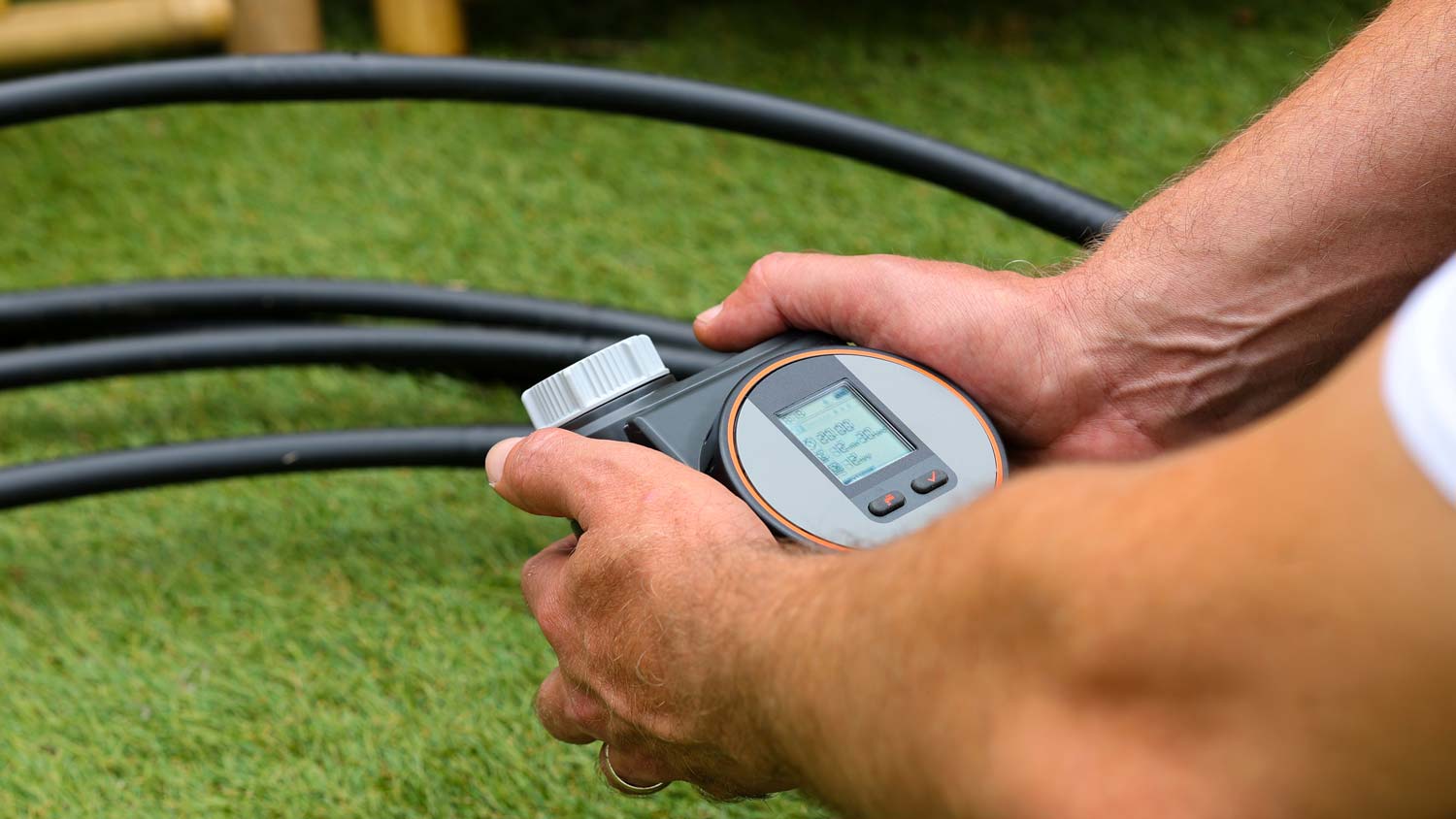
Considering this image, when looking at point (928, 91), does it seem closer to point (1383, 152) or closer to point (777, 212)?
point (777, 212)

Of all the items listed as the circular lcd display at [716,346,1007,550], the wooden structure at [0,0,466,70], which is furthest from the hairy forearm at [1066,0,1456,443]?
Answer: the wooden structure at [0,0,466,70]

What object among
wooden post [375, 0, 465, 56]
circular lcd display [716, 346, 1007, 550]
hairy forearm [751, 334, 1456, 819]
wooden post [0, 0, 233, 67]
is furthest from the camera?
wooden post [375, 0, 465, 56]

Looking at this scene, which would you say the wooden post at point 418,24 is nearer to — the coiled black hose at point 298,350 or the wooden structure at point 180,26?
the wooden structure at point 180,26

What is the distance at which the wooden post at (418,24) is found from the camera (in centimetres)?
169

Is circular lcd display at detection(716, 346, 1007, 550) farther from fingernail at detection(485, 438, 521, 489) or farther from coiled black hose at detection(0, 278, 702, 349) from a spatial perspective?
coiled black hose at detection(0, 278, 702, 349)

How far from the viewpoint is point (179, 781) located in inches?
36.7

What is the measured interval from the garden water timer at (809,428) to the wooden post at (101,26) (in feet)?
3.82

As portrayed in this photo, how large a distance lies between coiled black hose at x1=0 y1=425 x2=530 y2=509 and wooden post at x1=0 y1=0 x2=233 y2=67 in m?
0.77

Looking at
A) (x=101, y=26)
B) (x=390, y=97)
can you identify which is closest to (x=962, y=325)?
(x=390, y=97)

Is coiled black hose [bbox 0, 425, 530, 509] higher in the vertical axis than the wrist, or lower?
lower

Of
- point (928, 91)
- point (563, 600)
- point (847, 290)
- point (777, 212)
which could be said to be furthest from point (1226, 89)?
point (563, 600)

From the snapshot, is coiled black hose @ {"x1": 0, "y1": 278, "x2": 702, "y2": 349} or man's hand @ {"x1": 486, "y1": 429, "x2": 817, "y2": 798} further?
coiled black hose @ {"x1": 0, "y1": 278, "x2": 702, "y2": 349}

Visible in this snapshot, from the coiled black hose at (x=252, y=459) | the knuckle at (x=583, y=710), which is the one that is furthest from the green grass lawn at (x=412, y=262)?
the knuckle at (x=583, y=710)

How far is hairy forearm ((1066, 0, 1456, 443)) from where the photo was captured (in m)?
0.75
